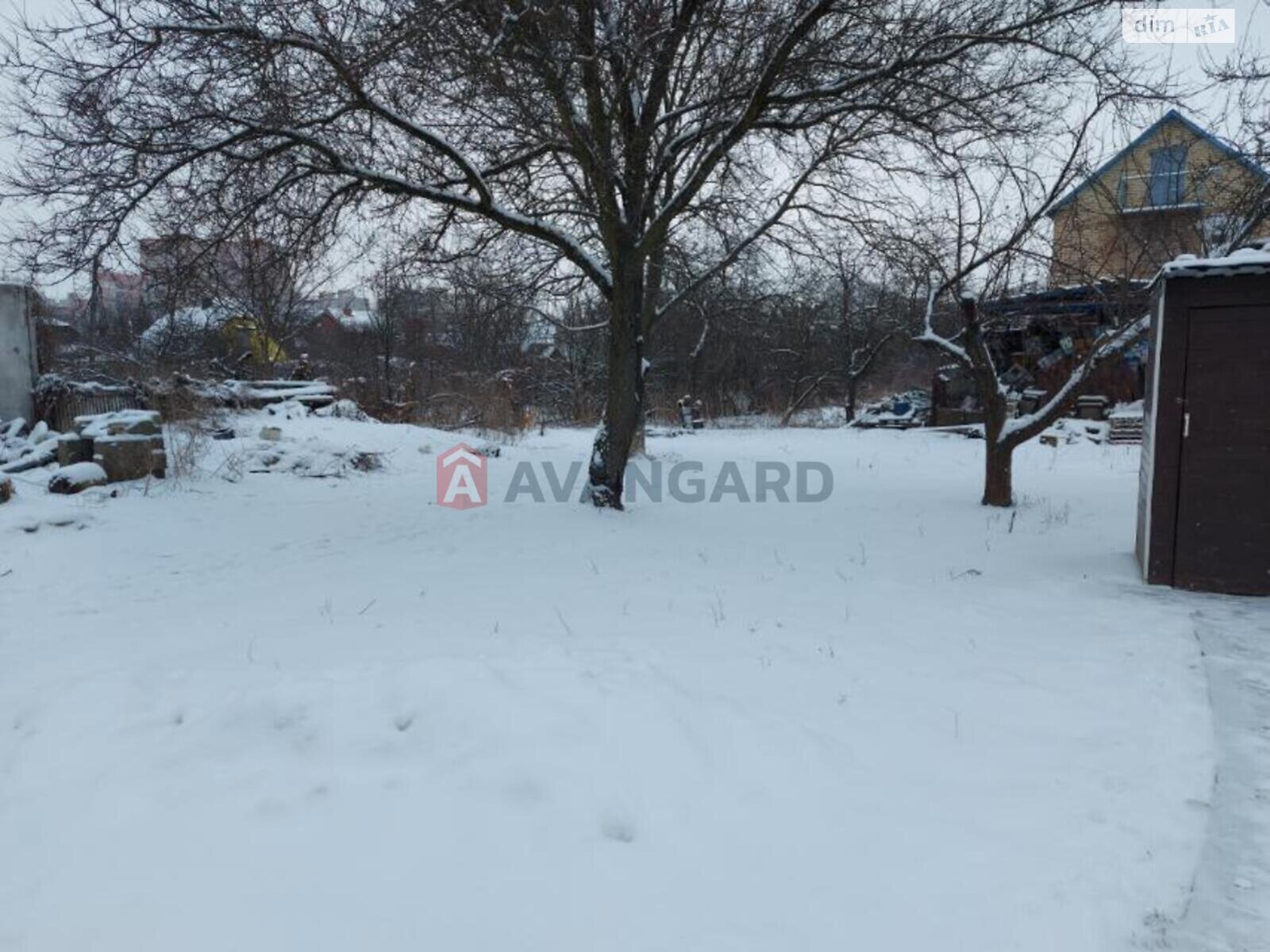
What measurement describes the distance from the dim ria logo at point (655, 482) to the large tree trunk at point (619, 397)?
34 cm

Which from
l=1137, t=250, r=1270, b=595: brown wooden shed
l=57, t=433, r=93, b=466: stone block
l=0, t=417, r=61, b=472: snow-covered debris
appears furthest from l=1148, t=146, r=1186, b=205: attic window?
l=0, t=417, r=61, b=472: snow-covered debris

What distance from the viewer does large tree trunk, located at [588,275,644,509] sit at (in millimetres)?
7555

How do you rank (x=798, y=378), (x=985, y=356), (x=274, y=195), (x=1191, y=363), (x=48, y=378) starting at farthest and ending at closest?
(x=798, y=378) → (x=48, y=378) → (x=985, y=356) → (x=274, y=195) → (x=1191, y=363)

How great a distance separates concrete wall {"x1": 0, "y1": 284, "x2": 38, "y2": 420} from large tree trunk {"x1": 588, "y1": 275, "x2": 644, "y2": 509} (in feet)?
22.4

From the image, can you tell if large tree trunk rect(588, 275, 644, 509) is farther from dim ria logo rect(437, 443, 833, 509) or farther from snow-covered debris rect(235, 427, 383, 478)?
snow-covered debris rect(235, 427, 383, 478)

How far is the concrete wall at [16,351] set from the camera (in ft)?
27.5

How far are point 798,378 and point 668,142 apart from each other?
2158 cm

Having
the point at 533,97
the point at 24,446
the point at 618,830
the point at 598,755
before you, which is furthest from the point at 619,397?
the point at 24,446

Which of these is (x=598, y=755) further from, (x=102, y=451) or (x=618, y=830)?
(x=102, y=451)

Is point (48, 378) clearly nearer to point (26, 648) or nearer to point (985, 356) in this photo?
point (26, 648)

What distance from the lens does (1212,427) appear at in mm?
4414

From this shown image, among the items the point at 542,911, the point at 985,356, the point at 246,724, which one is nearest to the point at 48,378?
the point at 246,724

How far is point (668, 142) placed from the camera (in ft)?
23.1

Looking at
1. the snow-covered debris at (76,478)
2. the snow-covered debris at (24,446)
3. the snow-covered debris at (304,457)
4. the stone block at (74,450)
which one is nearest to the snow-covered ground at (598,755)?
the snow-covered debris at (76,478)
